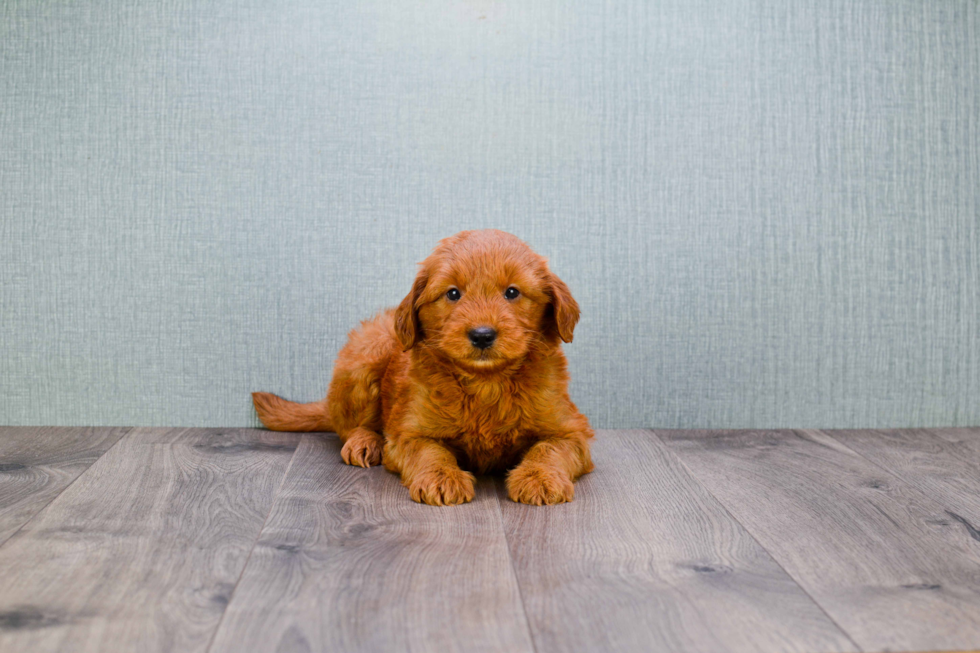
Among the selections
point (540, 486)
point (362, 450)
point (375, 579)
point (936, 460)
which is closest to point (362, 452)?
point (362, 450)

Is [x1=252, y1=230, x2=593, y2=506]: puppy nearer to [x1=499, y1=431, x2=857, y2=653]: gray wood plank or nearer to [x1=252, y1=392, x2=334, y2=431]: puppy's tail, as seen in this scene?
[x1=499, y1=431, x2=857, y2=653]: gray wood plank

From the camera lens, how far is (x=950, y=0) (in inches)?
112

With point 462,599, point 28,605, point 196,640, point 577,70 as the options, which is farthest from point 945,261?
point 28,605

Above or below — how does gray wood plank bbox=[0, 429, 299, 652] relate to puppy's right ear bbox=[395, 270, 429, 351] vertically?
below

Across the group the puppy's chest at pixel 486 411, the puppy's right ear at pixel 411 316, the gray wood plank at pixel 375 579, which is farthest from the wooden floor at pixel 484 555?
the puppy's right ear at pixel 411 316

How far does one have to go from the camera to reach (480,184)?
2793 millimetres

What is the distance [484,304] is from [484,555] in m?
0.65

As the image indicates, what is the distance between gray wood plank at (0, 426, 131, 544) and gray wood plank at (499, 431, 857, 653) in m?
1.17

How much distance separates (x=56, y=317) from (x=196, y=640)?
1898 millimetres

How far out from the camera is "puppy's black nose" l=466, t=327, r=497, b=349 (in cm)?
196

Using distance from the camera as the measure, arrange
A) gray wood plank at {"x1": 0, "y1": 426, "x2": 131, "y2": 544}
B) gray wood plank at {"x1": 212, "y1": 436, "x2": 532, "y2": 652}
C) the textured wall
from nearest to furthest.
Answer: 1. gray wood plank at {"x1": 212, "y1": 436, "x2": 532, "y2": 652}
2. gray wood plank at {"x1": 0, "y1": 426, "x2": 131, "y2": 544}
3. the textured wall

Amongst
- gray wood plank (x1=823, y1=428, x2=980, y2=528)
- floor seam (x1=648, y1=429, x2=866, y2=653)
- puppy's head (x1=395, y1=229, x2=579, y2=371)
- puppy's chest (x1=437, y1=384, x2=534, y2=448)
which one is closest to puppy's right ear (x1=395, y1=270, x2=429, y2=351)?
puppy's head (x1=395, y1=229, x2=579, y2=371)

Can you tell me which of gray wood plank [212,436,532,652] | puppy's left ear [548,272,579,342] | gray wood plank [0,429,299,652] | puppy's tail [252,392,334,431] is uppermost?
puppy's left ear [548,272,579,342]

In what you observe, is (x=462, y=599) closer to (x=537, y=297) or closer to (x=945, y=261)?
(x=537, y=297)
